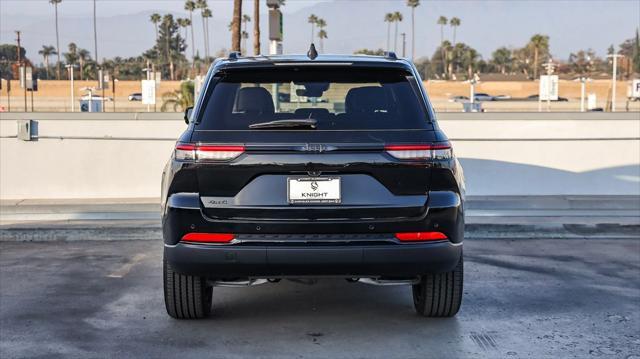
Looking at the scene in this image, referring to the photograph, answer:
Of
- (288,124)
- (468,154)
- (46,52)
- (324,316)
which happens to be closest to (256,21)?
(468,154)

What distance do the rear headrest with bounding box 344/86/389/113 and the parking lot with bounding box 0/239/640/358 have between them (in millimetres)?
1516

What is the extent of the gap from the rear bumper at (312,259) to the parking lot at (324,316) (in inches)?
20.7

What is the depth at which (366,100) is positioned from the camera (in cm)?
578

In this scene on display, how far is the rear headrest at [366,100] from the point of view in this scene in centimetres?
571

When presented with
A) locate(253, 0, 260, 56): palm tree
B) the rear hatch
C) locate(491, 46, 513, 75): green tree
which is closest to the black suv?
the rear hatch

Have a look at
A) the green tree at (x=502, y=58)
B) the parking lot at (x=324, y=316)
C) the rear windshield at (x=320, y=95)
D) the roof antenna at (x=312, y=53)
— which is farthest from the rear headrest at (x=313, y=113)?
the green tree at (x=502, y=58)

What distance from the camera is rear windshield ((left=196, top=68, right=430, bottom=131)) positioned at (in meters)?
5.45

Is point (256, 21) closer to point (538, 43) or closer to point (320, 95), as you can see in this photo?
point (320, 95)

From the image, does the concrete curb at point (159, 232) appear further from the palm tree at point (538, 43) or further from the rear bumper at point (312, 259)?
the palm tree at point (538, 43)

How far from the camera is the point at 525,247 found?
954cm

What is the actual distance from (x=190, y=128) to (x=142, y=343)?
1433 mm

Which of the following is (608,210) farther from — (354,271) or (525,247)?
(354,271)

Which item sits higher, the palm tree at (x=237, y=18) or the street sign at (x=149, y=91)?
the palm tree at (x=237, y=18)

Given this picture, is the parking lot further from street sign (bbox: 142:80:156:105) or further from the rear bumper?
street sign (bbox: 142:80:156:105)
